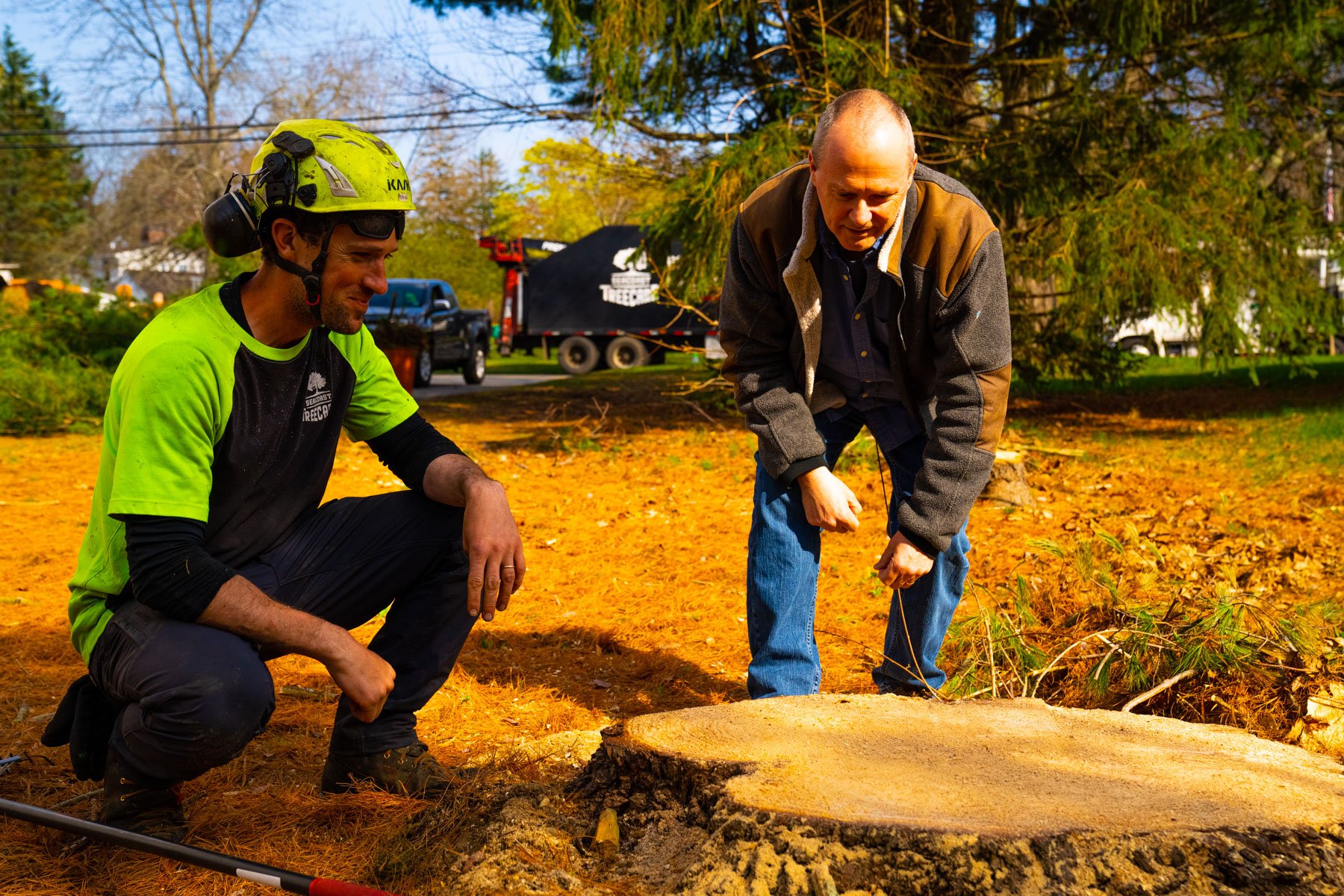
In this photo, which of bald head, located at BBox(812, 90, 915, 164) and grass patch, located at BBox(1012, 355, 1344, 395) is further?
grass patch, located at BBox(1012, 355, 1344, 395)

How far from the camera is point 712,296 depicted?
28.6 ft

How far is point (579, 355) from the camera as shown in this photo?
67.4ft

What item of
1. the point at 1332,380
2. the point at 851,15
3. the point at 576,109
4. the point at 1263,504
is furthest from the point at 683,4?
the point at 1332,380

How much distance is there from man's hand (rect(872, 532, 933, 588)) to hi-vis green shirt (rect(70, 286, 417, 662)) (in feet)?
4.21

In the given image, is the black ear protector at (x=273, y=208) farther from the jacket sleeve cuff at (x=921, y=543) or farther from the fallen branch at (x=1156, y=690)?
the fallen branch at (x=1156, y=690)

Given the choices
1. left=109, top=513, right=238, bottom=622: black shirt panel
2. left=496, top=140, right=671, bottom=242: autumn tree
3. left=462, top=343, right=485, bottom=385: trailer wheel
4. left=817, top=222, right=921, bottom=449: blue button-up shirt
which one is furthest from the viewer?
left=496, top=140, right=671, bottom=242: autumn tree

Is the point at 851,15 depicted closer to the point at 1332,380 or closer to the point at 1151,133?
Answer: the point at 1151,133

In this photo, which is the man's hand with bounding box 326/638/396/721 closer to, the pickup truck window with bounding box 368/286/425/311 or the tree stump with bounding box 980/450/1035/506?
the tree stump with bounding box 980/450/1035/506

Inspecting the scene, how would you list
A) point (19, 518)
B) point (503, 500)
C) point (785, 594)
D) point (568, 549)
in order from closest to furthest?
point (503, 500) < point (785, 594) < point (568, 549) < point (19, 518)

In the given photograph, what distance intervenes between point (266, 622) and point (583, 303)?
18270mm

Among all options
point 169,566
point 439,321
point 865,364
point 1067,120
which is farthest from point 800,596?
point 439,321

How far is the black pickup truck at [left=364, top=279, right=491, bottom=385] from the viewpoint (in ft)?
56.5

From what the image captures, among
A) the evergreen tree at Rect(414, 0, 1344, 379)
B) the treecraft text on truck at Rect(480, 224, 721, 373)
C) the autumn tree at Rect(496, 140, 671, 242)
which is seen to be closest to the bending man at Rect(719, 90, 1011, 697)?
the evergreen tree at Rect(414, 0, 1344, 379)

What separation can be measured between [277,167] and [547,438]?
24.4 ft
